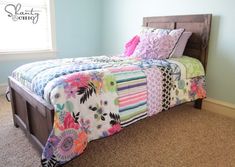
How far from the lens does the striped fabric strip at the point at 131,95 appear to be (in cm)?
169

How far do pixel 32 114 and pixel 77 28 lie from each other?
2.43 meters

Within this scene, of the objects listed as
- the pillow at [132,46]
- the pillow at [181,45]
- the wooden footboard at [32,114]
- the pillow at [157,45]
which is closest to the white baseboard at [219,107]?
the pillow at [181,45]

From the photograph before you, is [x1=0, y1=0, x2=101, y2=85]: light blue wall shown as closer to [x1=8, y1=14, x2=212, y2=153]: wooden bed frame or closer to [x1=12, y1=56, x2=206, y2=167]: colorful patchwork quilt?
[x1=8, y1=14, x2=212, y2=153]: wooden bed frame

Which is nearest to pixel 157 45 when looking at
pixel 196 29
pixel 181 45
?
pixel 181 45

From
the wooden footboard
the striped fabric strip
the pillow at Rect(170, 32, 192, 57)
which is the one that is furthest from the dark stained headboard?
the wooden footboard

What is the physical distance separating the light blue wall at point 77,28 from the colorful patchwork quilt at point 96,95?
1.77 m

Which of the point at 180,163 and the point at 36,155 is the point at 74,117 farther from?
the point at 180,163

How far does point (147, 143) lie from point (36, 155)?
0.95m

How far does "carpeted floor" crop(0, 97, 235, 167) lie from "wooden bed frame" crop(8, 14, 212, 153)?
0.15 metres

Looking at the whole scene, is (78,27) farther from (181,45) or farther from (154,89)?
(154,89)

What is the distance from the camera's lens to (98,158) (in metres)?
1.63

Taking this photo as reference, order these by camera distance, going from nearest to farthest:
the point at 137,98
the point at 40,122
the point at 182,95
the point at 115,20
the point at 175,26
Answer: the point at 40,122
the point at 137,98
the point at 182,95
the point at 175,26
the point at 115,20

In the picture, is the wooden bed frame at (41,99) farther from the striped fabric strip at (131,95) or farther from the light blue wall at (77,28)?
the light blue wall at (77,28)

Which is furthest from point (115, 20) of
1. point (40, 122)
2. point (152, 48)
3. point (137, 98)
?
point (40, 122)
